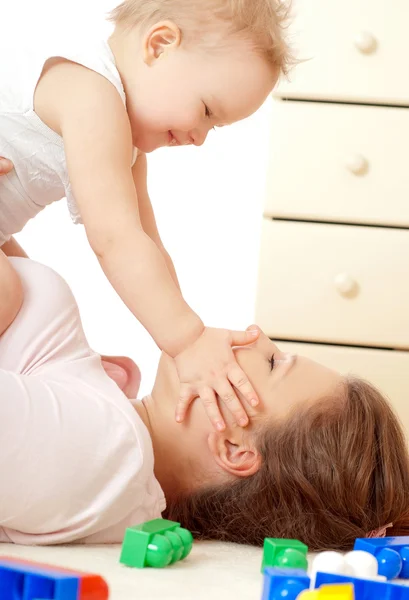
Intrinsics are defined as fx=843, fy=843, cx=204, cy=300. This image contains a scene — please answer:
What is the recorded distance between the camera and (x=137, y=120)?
123cm

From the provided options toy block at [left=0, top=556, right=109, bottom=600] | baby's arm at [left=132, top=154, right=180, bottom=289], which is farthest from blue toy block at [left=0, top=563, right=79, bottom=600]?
baby's arm at [left=132, top=154, right=180, bottom=289]

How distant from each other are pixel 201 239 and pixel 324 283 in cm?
78

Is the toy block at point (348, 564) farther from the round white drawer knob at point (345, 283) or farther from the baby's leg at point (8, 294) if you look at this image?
A: the round white drawer knob at point (345, 283)

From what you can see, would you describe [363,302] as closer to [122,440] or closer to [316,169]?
[316,169]

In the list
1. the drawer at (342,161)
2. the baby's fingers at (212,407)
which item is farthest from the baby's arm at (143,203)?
the baby's fingers at (212,407)

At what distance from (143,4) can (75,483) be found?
2.38ft

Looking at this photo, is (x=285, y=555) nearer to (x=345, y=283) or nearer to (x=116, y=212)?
(x=116, y=212)

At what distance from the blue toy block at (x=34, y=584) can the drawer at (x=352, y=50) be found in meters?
1.29

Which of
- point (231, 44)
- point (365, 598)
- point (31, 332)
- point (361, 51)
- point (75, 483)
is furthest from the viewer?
point (361, 51)

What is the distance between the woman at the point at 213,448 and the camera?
0.96 meters

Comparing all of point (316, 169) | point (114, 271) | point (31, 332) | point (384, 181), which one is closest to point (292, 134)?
point (316, 169)

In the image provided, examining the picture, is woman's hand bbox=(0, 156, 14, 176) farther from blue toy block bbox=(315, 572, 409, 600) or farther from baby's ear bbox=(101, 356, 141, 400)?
blue toy block bbox=(315, 572, 409, 600)

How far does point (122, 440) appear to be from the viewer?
0.96 m

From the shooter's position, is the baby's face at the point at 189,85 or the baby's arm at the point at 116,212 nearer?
the baby's arm at the point at 116,212
